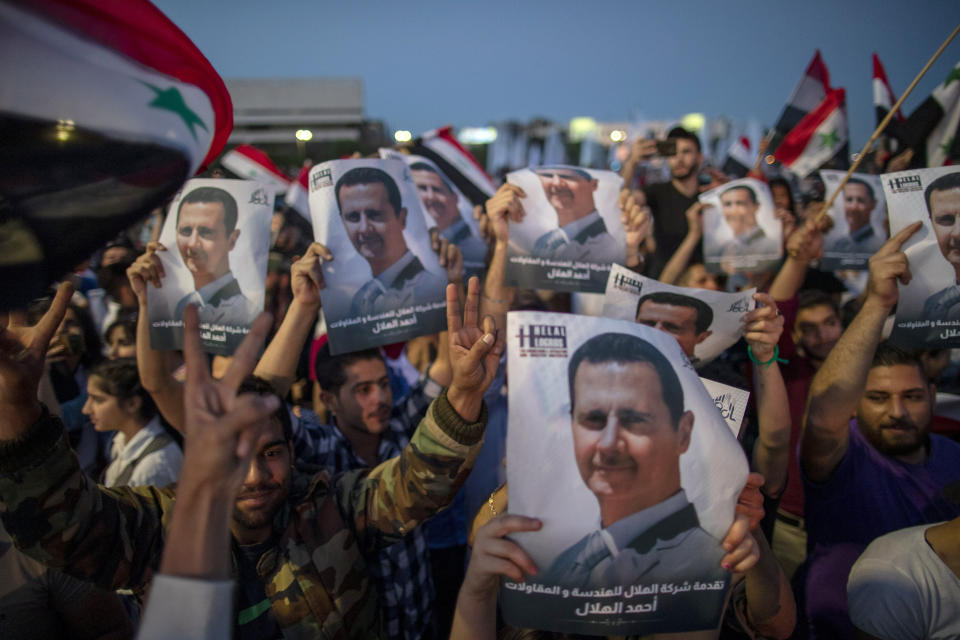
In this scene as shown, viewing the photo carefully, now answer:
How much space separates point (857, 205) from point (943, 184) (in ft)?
7.69

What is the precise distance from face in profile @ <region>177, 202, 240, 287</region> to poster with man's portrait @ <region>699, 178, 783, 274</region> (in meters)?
3.06

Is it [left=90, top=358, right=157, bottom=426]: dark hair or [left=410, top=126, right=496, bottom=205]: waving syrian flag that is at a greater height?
[left=410, top=126, right=496, bottom=205]: waving syrian flag

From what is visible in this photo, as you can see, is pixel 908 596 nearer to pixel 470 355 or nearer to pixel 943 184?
pixel 470 355

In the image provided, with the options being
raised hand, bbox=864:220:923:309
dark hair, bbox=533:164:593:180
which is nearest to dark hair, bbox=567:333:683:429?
raised hand, bbox=864:220:923:309

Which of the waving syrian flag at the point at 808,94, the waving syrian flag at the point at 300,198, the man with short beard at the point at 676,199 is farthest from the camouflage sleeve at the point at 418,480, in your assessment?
the waving syrian flag at the point at 808,94

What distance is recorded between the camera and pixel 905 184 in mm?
2471

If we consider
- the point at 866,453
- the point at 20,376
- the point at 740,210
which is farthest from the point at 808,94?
the point at 20,376

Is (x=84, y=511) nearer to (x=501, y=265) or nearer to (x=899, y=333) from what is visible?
(x=501, y=265)

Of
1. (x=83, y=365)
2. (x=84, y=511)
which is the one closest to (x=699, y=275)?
(x=84, y=511)

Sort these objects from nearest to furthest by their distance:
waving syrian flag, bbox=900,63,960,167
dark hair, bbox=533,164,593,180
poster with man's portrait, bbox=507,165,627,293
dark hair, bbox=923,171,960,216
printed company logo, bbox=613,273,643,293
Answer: printed company logo, bbox=613,273,643,293 < dark hair, bbox=923,171,960,216 < poster with man's portrait, bbox=507,165,627,293 < dark hair, bbox=533,164,593,180 < waving syrian flag, bbox=900,63,960,167

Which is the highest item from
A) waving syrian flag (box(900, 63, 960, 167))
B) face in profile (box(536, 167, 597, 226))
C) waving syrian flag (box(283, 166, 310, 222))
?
waving syrian flag (box(900, 63, 960, 167))

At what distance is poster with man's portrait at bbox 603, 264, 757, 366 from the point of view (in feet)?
7.07

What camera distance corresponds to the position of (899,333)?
2.38 metres

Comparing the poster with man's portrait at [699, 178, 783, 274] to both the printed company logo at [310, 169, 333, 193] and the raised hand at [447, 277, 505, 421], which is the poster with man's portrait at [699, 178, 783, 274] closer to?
the printed company logo at [310, 169, 333, 193]
